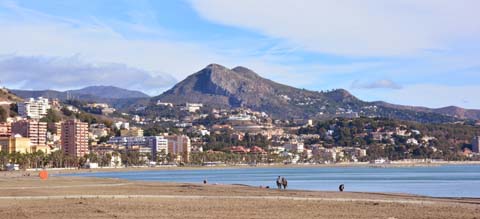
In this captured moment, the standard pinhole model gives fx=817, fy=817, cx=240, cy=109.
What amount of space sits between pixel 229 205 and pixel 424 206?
6346 mm

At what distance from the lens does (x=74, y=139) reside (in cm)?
18588

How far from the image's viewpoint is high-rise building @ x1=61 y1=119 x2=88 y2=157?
184000 millimetres

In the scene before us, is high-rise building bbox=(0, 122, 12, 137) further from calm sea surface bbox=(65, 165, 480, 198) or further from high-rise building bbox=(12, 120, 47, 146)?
calm sea surface bbox=(65, 165, 480, 198)

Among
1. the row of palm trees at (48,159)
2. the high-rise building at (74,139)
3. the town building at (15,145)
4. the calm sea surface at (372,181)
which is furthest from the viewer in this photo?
the high-rise building at (74,139)

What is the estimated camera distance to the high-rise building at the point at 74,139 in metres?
184

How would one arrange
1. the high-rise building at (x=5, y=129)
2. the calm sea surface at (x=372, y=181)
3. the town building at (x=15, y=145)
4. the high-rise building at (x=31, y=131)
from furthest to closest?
the high-rise building at (x=31, y=131)
the high-rise building at (x=5, y=129)
the town building at (x=15, y=145)
the calm sea surface at (x=372, y=181)

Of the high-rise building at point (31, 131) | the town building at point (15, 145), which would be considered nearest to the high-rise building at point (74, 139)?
the high-rise building at point (31, 131)

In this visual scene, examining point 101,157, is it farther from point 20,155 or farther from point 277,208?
point 277,208

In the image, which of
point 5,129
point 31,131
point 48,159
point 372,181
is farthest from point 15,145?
point 372,181

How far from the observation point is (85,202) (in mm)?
27562

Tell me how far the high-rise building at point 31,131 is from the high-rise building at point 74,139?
5671 mm

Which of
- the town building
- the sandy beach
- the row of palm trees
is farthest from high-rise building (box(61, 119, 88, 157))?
the sandy beach

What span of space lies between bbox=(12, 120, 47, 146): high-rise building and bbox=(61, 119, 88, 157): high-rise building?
5671mm

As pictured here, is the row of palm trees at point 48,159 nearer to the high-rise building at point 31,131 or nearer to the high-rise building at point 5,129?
the high-rise building at point 31,131
